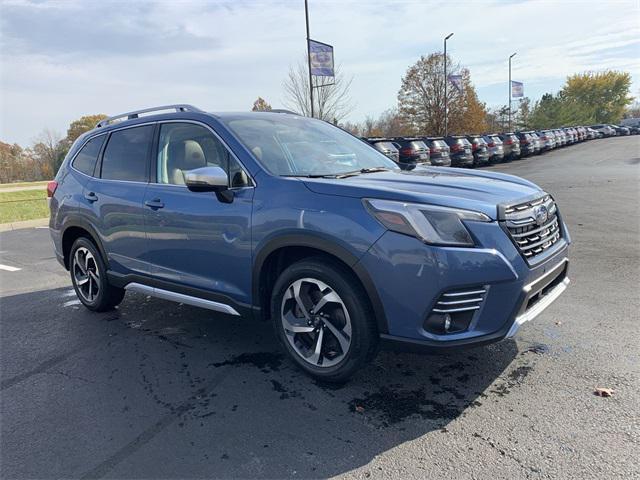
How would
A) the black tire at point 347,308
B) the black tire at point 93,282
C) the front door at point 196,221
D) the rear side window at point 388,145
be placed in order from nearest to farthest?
the black tire at point 347,308 < the front door at point 196,221 < the black tire at point 93,282 < the rear side window at point 388,145

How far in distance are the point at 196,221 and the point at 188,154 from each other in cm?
66

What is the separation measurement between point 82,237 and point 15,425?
2.49m

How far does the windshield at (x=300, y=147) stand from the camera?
3.62m

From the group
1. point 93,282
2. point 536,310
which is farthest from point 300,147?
point 93,282

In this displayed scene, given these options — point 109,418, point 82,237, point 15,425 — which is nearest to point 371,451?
point 109,418

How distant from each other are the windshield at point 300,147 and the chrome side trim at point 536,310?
1634 mm

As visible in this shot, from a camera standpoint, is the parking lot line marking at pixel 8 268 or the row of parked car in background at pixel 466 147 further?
the row of parked car in background at pixel 466 147

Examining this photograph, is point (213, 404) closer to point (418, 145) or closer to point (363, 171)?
point (363, 171)

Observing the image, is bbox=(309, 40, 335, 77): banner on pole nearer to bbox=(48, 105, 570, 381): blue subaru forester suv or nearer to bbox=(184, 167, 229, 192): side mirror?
bbox=(48, 105, 570, 381): blue subaru forester suv

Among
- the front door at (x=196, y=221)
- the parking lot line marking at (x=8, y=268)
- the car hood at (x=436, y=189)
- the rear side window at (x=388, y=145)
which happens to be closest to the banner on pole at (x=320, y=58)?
the rear side window at (x=388, y=145)

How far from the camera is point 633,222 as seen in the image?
8.37m

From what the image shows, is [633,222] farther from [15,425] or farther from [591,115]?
[591,115]

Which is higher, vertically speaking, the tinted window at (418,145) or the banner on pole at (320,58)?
the banner on pole at (320,58)

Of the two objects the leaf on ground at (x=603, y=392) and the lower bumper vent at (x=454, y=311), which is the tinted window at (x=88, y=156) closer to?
the lower bumper vent at (x=454, y=311)
